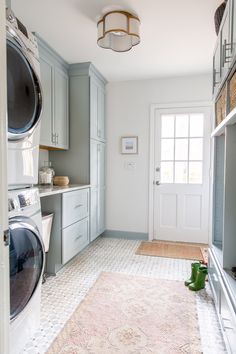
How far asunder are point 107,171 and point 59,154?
0.87m

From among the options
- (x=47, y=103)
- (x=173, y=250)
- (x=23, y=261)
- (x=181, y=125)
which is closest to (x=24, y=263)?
(x=23, y=261)

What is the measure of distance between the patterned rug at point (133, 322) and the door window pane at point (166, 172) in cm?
162

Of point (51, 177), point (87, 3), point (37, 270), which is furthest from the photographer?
point (51, 177)

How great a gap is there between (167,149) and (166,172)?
0.34 m

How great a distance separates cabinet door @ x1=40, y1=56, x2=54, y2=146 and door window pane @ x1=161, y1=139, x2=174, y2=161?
1.65 meters

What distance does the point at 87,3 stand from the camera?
6.04ft

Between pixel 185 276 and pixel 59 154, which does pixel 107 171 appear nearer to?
pixel 59 154

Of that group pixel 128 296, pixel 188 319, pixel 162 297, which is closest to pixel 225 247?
pixel 188 319

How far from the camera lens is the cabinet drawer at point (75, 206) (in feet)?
7.81

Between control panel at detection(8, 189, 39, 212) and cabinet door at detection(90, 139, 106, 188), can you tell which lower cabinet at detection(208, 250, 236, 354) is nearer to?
control panel at detection(8, 189, 39, 212)

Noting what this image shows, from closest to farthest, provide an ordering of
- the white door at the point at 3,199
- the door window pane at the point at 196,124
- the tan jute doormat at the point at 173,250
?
1. the white door at the point at 3,199
2. the tan jute doormat at the point at 173,250
3. the door window pane at the point at 196,124

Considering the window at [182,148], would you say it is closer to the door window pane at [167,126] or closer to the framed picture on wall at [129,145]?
the door window pane at [167,126]

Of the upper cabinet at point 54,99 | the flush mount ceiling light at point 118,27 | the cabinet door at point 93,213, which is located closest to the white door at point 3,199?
the flush mount ceiling light at point 118,27

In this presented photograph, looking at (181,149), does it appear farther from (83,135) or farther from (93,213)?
(93,213)
